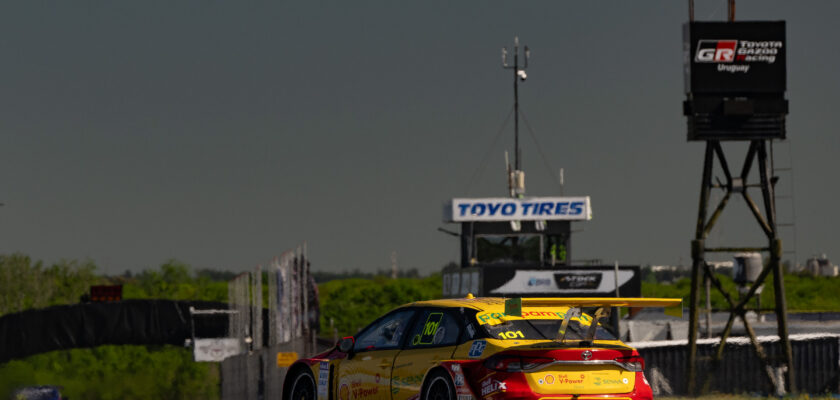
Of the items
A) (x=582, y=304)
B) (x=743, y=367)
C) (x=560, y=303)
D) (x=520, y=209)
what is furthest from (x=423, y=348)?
(x=520, y=209)

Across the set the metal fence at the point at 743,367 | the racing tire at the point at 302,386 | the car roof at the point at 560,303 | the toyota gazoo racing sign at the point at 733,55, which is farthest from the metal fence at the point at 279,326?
the car roof at the point at 560,303

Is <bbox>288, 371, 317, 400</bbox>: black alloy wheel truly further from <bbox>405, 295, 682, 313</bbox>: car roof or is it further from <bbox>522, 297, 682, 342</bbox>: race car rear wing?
<bbox>522, 297, 682, 342</bbox>: race car rear wing

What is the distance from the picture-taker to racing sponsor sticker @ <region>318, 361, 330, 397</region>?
14148 millimetres

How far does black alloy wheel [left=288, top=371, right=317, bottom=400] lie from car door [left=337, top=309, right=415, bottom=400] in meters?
0.66

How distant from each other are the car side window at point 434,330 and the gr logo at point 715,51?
110ft

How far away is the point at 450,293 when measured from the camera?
225 feet

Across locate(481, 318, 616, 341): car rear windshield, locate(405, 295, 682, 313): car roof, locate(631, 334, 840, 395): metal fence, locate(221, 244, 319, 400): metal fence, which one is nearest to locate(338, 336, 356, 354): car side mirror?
locate(405, 295, 682, 313): car roof

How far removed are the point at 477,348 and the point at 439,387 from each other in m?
0.60

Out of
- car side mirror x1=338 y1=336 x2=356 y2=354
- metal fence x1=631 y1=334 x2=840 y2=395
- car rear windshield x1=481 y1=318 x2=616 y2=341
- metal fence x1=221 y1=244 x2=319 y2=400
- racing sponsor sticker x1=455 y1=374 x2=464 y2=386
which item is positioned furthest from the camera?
metal fence x1=221 y1=244 x2=319 y2=400

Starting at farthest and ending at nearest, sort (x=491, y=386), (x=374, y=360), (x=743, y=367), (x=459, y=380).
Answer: (x=743, y=367) → (x=374, y=360) → (x=459, y=380) → (x=491, y=386)

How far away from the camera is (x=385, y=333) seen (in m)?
13.5

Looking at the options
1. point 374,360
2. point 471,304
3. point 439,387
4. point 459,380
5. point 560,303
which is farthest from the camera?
point 374,360

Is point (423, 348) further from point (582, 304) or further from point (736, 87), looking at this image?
point (736, 87)

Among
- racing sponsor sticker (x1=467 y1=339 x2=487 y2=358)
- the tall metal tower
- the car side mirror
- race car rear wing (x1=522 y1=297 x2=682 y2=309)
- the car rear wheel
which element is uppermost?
the tall metal tower
